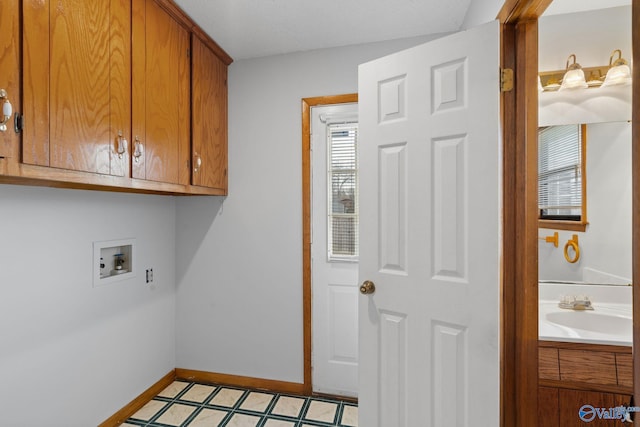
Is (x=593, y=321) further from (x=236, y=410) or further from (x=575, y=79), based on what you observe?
(x=236, y=410)

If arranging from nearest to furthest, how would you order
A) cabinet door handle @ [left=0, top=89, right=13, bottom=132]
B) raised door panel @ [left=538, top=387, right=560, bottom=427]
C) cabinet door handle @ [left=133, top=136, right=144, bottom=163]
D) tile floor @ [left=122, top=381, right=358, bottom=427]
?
1. cabinet door handle @ [left=0, top=89, right=13, bottom=132]
2. raised door panel @ [left=538, top=387, right=560, bottom=427]
3. cabinet door handle @ [left=133, top=136, right=144, bottom=163]
4. tile floor @ [left=122, top=381, right=358, bottom=427]

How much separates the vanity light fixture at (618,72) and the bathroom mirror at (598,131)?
1.0 inches

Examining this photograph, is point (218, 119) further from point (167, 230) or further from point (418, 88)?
point (418, 88)

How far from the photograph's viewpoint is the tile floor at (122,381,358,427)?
2074mm

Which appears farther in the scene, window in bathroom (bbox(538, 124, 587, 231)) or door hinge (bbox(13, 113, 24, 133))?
window in bathroom (bbox(538, 124, 587, 231))

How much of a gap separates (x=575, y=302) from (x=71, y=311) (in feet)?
8.27

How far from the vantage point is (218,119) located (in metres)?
2.41

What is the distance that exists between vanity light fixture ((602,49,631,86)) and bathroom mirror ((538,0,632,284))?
2 centimetres

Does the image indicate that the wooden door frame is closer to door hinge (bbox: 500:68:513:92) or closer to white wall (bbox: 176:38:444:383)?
white wall (bbox: 176:38:444:383)

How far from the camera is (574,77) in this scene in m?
1.75

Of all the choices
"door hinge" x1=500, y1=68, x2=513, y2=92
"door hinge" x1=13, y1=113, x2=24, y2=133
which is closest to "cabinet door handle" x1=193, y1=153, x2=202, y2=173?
→ "door hinge" x1=13, y1=113, x2=24, y2=133

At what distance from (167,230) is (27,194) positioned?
102cm

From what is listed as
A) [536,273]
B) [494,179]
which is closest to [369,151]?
[494,179]

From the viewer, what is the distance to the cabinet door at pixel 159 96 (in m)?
1.67
